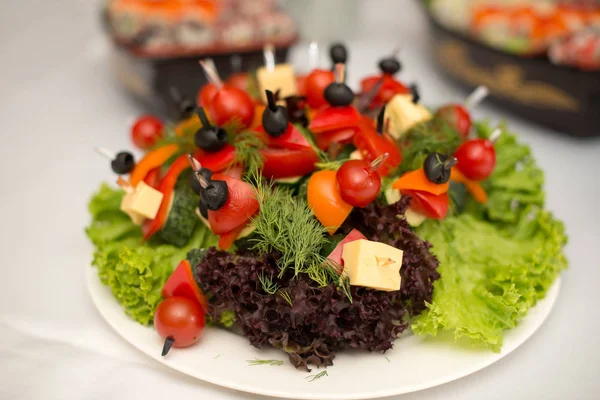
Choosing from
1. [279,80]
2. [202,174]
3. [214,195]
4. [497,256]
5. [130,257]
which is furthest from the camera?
[279,80]

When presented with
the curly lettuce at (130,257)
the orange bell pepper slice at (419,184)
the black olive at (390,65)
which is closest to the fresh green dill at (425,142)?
the orange bell pepper slice at (419,184)

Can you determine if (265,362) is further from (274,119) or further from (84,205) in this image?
(84,205)

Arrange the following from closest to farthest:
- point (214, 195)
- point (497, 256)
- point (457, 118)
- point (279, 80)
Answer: point (214, 195), point (497, 256), point (457, 118), point (279, 80)

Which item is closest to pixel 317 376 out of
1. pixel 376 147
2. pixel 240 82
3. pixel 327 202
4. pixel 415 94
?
pixel 327 202

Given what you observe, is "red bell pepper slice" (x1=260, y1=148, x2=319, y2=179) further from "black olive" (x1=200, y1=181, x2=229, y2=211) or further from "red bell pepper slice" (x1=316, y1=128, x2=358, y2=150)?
"black olive" (x1=200, y1=181, x2=229, y2=211)

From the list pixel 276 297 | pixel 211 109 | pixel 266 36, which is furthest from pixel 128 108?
pixel 276 297

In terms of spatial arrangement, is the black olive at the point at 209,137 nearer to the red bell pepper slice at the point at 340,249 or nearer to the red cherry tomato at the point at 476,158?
the red bell pepper slice at the point at 340,249
